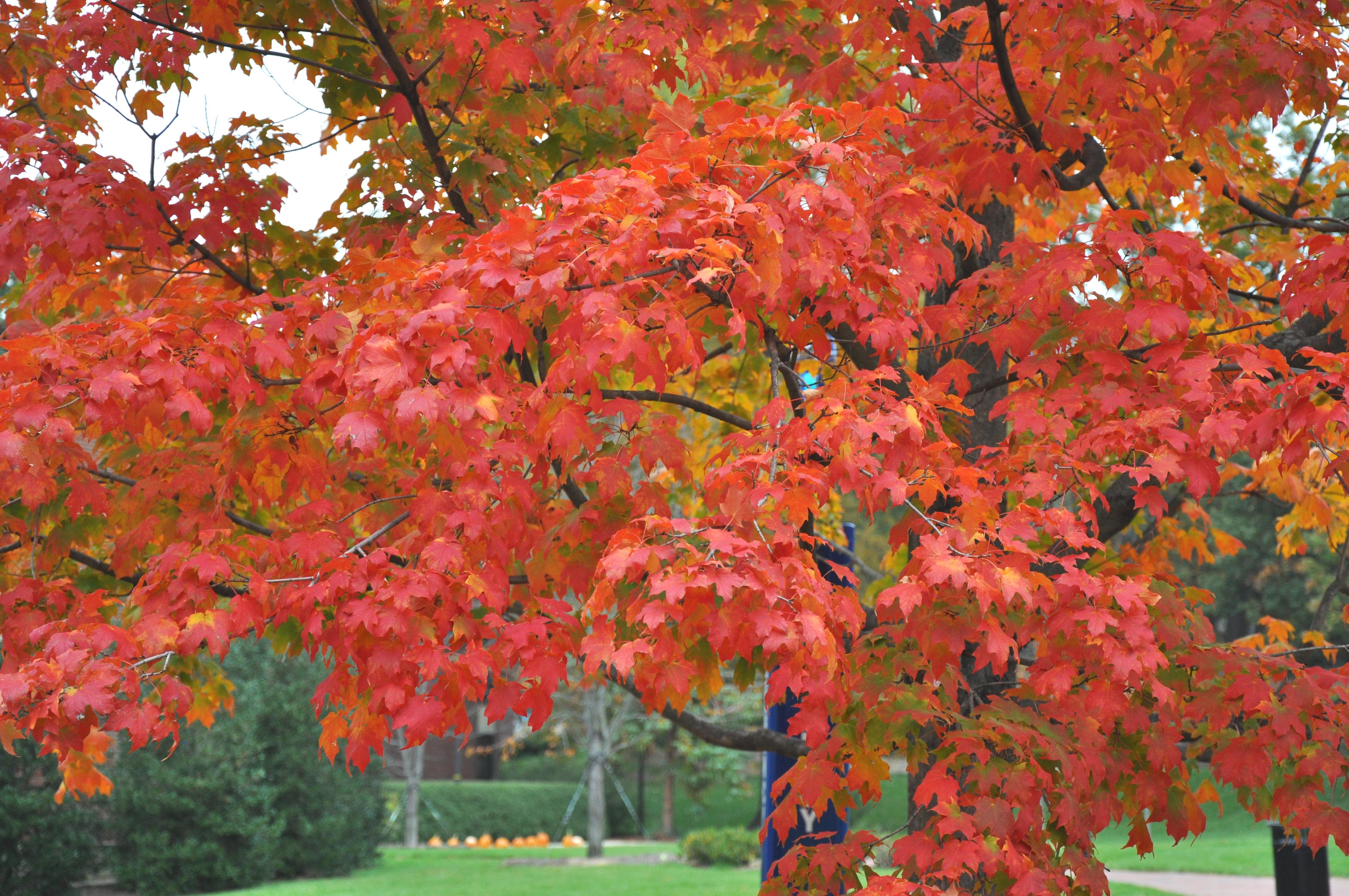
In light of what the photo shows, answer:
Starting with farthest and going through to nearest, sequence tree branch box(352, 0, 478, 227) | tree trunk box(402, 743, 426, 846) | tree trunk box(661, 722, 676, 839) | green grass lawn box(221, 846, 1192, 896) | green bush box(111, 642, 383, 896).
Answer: tree trunk box(661, 722, 676, 839) < tree trunk box(402, 743, 426, 846) < green bush box(111, 642, 383, 896) < green grass lawn box(221, 846, 1192, 896) < tree branch box(352, 0, 478, 227)

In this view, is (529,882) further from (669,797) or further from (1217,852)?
(669,797)

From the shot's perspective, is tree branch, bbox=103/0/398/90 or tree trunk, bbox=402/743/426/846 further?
tree trunk, bbox=402/743/426/846

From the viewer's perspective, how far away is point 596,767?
66.1 ft

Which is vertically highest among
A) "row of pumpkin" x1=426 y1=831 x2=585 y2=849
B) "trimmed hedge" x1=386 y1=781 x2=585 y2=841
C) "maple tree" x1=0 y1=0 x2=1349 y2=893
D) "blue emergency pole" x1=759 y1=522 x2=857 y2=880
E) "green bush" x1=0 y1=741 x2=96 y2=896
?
"maple tree" x1=0 y1=0 x2=1349 y2=893

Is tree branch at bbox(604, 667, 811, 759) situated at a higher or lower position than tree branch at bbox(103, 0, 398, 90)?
lower

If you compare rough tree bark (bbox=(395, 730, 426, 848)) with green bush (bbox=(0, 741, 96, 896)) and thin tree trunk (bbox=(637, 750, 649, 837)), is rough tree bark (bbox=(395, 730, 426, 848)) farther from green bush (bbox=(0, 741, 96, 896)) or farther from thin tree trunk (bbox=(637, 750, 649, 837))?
green bush (bbox=(0, 741, 96, 896))

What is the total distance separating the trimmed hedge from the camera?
915 inches

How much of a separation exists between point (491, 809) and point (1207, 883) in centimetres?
1542

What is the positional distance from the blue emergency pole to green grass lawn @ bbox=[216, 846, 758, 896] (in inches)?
305

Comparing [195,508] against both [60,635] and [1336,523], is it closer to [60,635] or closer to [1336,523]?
[60,635]

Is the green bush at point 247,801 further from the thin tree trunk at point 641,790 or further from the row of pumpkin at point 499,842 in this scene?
the thin tree trunk at point 641,790

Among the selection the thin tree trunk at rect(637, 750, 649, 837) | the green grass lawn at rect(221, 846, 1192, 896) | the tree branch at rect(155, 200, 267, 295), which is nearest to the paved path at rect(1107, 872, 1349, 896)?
the green grass lawn at rect(221, 846, 1192, 896)

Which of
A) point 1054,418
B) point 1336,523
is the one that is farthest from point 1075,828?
point 1336,523

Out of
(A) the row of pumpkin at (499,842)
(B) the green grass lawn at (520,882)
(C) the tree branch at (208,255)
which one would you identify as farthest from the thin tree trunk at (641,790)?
(C) the tree branch at (208,255)
